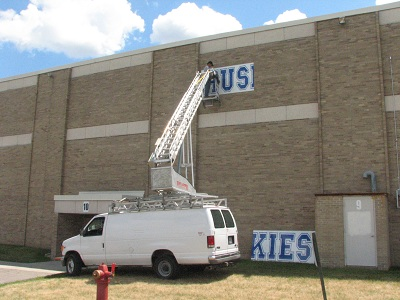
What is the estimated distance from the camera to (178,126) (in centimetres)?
1562

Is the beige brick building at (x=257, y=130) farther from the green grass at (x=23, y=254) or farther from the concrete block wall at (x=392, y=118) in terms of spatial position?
the green grass at (x=23, y=254)

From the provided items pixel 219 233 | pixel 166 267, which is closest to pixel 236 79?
pixel 219 233

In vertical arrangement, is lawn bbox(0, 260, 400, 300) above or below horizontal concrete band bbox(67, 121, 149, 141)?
below

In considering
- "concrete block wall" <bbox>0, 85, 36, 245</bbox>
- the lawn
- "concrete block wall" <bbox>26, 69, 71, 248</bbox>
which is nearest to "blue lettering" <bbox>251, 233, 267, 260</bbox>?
the lawn

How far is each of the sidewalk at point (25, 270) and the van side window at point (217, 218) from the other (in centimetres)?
604

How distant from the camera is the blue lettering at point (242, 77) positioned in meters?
17.6

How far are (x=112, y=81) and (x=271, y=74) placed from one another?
8027 millimetres

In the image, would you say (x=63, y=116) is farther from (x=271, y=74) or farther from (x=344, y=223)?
(x=344, y=223)

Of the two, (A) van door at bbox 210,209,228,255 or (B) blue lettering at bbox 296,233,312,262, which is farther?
(B) blue lettering at bbox 296,233,312,262

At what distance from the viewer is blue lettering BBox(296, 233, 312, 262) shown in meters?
14.8

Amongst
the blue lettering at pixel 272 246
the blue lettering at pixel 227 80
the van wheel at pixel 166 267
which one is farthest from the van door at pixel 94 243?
the blue lettering at pixel 227 80

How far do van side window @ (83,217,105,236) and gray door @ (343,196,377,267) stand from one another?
751 centimetres

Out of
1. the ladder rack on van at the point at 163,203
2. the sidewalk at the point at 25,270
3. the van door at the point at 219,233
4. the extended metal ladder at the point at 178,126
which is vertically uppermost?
the extended metal ladder at the point at 178,126

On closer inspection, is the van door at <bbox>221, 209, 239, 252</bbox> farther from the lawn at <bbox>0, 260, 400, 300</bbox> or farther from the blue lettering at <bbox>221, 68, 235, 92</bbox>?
the blue lettering at <bbox>221, 68, 235, 92</bbox>
